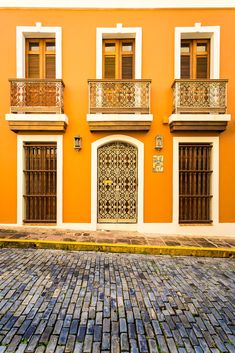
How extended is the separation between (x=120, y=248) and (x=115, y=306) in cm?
293

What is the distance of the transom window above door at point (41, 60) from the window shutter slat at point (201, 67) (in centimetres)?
540

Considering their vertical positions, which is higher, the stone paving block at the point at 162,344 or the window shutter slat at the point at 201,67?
the window shutter slat at the point at 201,67

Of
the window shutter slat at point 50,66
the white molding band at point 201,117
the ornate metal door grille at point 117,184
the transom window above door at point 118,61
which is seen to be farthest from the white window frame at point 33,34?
the white molding band at point 201,117

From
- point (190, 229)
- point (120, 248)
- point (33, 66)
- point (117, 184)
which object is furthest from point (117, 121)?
point (190, 229)

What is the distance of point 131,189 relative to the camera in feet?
27.5

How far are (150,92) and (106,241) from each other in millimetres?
5405

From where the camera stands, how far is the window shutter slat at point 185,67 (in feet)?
27.3

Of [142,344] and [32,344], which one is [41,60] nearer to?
[32,344]

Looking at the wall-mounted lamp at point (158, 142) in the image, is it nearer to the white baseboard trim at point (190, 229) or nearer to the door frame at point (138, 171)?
the door frame at point (138, 171)

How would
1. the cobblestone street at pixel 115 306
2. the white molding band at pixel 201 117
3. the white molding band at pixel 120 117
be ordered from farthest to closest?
the white molding band at pixel 120 117 → the white molding band at pixel 201 117 → the cobblestone street at pixel 115 306

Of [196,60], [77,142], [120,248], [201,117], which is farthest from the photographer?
[196,60]

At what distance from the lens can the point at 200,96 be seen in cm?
782

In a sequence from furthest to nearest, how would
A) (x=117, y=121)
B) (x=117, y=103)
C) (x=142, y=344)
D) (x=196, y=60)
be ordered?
1. (x=196, y=60)
2. (x=117, y=103)
3. (x=117, y=121)
4. (x=142, y=344)

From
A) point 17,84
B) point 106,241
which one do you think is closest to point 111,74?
point 17,84
